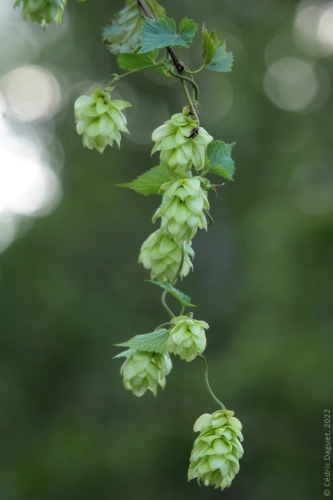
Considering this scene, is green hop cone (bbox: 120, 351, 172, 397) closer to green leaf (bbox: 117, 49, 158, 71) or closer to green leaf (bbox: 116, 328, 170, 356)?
green leaf (bbox: 116, 328, 170, 356)

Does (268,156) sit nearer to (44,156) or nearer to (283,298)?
(283,298)

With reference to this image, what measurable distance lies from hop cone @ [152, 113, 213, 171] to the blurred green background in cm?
510

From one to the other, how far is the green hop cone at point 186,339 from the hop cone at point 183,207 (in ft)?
0.50

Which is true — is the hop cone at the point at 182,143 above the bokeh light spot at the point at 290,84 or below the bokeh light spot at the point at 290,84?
below

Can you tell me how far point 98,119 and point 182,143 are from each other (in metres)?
0.18

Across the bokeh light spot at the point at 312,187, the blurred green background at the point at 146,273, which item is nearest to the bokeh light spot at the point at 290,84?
the blurred green background at the point at 146,273

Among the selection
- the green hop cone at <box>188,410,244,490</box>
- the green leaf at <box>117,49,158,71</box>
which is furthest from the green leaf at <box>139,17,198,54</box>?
the green hop cone at <box>188,410,244,490</box>

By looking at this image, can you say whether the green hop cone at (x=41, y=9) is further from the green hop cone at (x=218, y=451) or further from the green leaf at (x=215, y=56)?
the green hop cone at (x=218, y=451)

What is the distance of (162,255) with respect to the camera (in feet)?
3.39

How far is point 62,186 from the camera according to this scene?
8.03 metres

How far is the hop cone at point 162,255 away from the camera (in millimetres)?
1032

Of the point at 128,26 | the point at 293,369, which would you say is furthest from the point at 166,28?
the point at 293,369

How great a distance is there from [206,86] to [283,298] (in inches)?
117

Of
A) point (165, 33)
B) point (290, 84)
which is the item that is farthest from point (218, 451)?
point (290, 84)
